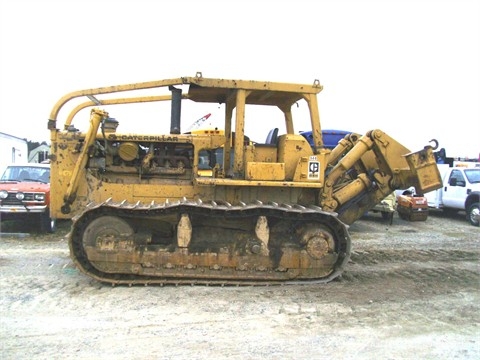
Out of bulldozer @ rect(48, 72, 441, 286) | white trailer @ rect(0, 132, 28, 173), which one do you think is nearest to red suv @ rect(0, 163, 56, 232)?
bulldozer @ rect(48, 72, 441, 286)

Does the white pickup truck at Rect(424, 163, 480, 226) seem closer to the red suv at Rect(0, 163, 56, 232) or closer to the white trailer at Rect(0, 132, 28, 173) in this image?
the red suv at Rect(0, 163, 56, 232)

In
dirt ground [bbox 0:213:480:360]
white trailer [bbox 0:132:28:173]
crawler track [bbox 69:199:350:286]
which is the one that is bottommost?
dirt ground [bbox 0:213:480:360]

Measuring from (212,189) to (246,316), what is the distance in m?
2.38

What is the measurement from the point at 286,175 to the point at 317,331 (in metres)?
2.67

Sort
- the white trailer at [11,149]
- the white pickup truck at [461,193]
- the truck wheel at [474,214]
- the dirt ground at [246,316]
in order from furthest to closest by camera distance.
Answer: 1. the white trailer at [11,149]
2. the white pickup truck at [461,193]
3. the truck wheel at [474,214]
4. the dirt ground at [246,316]

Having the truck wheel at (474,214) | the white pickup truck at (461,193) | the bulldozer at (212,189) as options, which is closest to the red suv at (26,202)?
the bulldozer at (212,189)

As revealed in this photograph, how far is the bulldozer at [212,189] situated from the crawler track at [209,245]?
0.01 meters

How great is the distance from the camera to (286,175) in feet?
22.4

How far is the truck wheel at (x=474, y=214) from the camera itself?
14336mm

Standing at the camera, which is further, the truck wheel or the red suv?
the truck wheel

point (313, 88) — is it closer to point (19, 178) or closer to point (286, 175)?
point (286, 175)

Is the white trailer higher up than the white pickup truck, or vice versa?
the white trailer

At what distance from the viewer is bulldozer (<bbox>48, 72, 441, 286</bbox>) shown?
20.7 ft

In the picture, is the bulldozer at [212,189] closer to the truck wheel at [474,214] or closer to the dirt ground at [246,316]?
the dirt ground at [246,316]
